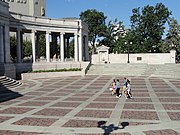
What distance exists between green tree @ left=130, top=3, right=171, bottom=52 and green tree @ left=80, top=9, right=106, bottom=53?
10.9m

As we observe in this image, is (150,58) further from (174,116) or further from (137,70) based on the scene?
(174,116)

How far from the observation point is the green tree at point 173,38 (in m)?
54.5

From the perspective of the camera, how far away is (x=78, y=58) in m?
40.8

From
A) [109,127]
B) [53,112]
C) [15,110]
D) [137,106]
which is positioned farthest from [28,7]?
[109,127]

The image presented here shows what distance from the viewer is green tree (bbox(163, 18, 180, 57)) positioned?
5447 centimetres

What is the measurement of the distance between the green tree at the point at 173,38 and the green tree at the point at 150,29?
2775 mm

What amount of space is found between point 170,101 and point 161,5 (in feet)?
166

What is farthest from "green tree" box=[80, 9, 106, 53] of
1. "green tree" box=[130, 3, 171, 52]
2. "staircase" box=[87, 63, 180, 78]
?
"staircase" box=[87, 63, 180, 78]

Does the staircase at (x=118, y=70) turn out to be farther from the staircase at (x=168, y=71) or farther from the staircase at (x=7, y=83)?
the staircase at (x=7, y=83)

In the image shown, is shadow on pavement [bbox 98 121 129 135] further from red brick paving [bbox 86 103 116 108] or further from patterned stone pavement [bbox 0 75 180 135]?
red brick paving [bbox 86 103 116 108]

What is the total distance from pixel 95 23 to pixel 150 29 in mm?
17356

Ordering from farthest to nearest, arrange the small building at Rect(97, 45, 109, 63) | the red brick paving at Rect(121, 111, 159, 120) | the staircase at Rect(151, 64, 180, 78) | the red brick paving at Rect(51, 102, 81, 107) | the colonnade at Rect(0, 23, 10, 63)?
the small building at Rect(97, 45, 109, 63)
the staircase at Rect(151, 64, 180, 78)
the colonnade at Rect(0, 23, 10, 63)
the red brick paving at Rect(51, 102, 81, 107)
the red brick paving at Rect(121, 111, 159, 120)

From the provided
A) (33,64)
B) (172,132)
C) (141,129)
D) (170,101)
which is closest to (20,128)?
(141,129)

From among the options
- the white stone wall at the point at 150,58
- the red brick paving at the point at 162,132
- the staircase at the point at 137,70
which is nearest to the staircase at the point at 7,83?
the staircase at the point at 137,70
